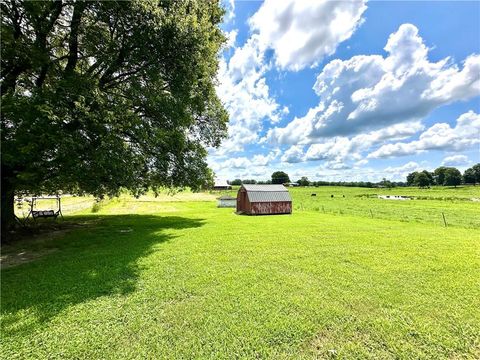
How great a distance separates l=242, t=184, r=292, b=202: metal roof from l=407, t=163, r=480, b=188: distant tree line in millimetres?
128895

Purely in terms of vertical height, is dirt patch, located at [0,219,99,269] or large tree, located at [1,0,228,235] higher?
large tree, located at [1,0,228,235]

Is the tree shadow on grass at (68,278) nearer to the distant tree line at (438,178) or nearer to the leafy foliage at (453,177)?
the distant tree line at (438,178)

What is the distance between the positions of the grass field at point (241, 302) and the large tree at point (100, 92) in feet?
13.1

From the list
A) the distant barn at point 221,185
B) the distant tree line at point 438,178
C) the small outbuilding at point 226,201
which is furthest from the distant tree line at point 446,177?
the small outbuilding at point 226,201

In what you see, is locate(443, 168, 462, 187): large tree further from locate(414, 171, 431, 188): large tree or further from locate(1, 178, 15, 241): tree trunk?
locate(1, 178, 15, 241): tree trunk

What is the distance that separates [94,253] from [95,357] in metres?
7.08

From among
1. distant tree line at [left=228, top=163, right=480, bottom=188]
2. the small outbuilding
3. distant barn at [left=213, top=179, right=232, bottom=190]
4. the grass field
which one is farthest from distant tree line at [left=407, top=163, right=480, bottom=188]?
the grass field

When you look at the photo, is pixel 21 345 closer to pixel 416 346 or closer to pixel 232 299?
pixel 232 299

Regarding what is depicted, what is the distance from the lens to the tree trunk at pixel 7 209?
1307 centimetres

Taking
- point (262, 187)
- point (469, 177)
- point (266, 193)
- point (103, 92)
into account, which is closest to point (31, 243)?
point (103, 92)

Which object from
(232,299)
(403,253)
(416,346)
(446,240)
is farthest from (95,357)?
(446,240)

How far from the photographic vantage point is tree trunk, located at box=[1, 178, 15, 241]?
1307cm

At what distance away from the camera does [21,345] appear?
4.70m

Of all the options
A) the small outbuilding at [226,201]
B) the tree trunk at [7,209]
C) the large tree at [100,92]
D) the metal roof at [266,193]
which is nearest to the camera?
the large tree at [100,92]
